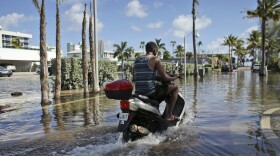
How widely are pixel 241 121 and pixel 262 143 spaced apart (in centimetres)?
231

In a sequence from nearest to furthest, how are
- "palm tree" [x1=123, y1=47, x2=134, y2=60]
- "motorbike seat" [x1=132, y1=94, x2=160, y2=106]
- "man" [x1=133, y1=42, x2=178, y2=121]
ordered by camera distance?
"motorbike seat" [x1=132, y1=94, x2=160, y2=106] → "man" [x1=133, y1=42, x2=178, y2=121] → "palm tree" [x1=123, y1=47, x2=134, y2=60]

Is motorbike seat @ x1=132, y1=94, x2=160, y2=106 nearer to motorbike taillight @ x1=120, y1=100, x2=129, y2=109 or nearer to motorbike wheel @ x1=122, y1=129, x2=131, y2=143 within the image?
motorbike taillight @ x1=120, y1=100, x2=129, y2=109

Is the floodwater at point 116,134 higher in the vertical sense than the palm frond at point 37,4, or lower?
lower

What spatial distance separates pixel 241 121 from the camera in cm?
881

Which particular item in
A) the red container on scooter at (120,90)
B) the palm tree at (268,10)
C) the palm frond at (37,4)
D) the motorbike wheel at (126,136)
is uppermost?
the palm tree at (268,10)

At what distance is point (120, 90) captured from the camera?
6.25m

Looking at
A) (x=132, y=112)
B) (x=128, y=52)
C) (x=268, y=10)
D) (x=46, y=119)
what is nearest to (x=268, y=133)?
(x=132, y=112)

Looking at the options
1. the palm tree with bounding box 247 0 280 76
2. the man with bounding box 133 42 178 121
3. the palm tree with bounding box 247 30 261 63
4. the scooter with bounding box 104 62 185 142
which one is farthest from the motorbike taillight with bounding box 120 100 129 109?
the palm tree with bounding box 247 30 261 63

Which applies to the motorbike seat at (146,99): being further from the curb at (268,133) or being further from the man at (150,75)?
the curb at (268,133)

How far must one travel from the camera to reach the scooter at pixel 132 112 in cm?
625

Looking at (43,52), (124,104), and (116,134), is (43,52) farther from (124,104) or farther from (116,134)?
(124,104)

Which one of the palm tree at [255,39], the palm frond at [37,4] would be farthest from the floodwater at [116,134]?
the palm tree at [255,39]

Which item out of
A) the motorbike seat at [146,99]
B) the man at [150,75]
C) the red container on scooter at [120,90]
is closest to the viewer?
the red container on scooter at [120,90]

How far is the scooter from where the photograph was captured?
20.5 feet
